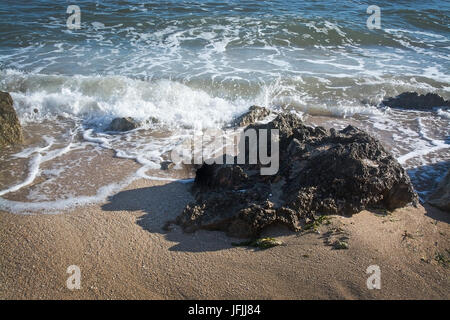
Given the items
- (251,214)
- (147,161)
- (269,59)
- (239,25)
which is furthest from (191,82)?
(251,214)

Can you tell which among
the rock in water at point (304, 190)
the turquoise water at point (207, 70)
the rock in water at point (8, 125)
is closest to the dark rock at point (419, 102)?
the turquoise water at point (207, 70)

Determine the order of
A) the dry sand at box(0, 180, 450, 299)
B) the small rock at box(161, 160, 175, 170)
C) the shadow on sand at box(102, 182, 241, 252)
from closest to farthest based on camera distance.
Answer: the dry sand at box(0, 180, 450, 299), the shadow on sand at box(102, 182, 241, 252), the small rock at box(161, 160, 175, 170)

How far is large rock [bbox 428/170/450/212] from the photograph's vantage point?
3867 millimetres

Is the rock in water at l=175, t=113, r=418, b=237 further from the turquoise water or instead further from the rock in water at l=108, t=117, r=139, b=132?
the rock in water at l=108, t=117, r=139, b=132

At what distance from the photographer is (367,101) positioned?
7492 millimetres

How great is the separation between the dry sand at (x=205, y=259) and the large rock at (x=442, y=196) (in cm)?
33

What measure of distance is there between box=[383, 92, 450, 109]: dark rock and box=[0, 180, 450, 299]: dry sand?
13.6 feet

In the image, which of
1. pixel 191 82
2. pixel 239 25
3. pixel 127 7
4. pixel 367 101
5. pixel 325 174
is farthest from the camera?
pixel 127 7

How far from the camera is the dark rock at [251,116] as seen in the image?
604cm

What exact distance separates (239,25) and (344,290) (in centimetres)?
1038

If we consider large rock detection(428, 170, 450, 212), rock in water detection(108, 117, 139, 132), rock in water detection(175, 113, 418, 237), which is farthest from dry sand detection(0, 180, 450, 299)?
rock in water detection(108, 117, 139, 132)

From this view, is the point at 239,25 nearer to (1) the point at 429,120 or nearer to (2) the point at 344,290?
(1) the point at 429,120

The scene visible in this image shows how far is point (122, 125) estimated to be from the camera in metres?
5.90

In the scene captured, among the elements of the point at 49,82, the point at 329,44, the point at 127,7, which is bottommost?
the point at 49,82
